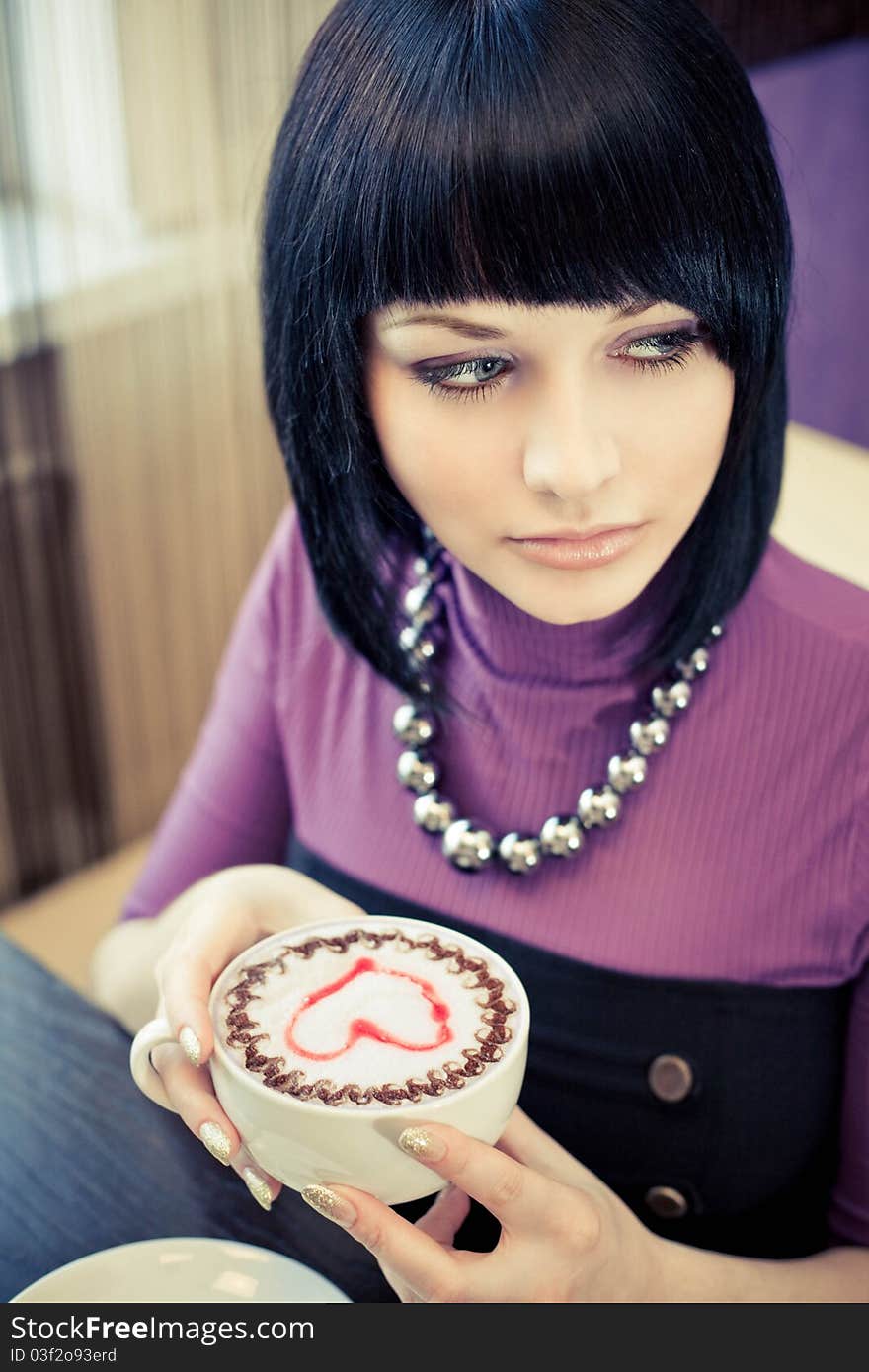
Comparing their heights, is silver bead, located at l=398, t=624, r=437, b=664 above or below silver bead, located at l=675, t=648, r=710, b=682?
below

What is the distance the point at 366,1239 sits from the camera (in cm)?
68

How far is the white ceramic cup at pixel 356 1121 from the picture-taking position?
0.64 metres

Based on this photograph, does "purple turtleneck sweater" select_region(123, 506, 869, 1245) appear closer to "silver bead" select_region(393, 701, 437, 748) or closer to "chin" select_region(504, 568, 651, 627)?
"silver bead" select_region(393, 701, 437, 748)

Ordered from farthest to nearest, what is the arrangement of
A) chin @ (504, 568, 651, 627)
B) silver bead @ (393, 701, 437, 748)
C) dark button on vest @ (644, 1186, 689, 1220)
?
silver bead @ (393, 701, 437, 748) → dark button on vest @ (644, 1186, 689, 1220) → chin @ (504, 568, 651, 627)

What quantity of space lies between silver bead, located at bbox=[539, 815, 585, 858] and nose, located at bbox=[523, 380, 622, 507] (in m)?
0.27

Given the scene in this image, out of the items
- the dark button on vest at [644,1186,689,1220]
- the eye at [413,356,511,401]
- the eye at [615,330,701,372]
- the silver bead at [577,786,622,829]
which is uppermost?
the eye at [615,330,701,372]

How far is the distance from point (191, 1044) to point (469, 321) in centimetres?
38

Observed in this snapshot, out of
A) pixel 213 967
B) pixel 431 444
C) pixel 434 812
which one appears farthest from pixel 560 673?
pixel 213 967

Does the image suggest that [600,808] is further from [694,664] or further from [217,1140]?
[217,1140]

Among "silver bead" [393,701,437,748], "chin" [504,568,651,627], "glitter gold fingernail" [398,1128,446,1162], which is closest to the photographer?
"glitter gold fingernail" [398,1128,446,1162]

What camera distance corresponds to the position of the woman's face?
30.1 inches

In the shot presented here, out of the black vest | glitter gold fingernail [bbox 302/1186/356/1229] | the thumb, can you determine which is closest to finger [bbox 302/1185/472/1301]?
glitter gold fingernail [bbox 302/1186/356/1229]
